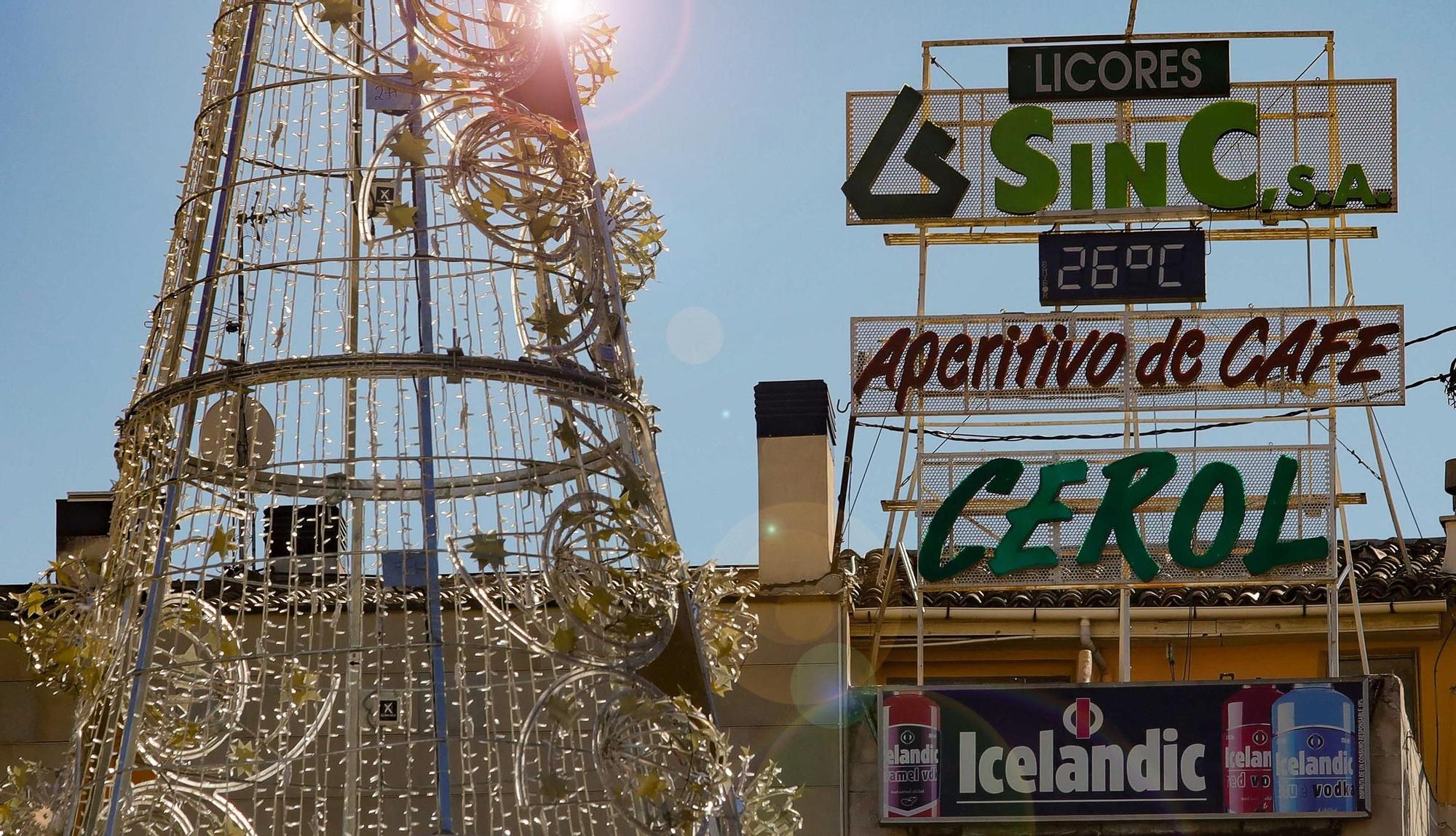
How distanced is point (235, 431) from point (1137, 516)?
1348 centimetres

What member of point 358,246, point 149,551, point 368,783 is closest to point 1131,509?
point 368,783

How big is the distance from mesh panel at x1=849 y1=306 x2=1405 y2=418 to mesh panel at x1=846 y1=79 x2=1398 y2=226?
3.69ft

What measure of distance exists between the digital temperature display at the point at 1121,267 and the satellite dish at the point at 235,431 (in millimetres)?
13573

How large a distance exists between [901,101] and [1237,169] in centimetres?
361

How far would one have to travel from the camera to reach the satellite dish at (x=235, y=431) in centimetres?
845

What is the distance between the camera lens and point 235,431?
28.2 ft

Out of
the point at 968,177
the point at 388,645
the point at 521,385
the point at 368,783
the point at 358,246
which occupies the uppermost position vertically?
the point at 968,177

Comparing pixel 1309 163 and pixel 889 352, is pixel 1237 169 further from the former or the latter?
pixel 889 352

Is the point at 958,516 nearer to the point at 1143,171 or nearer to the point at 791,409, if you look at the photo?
the point at 791,409

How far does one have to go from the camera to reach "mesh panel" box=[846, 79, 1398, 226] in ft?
71.1

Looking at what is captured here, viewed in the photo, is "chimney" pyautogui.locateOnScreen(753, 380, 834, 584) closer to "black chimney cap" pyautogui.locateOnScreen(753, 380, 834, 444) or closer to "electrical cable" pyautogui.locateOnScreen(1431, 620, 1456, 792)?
"black chimney cap" pyautogui.locateOnScreen(753, 380, 834, 444)

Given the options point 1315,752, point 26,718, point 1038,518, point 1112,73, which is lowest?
point 1315,752

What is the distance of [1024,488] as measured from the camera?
2083cm

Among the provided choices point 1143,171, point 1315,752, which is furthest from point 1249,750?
point 1143,171
